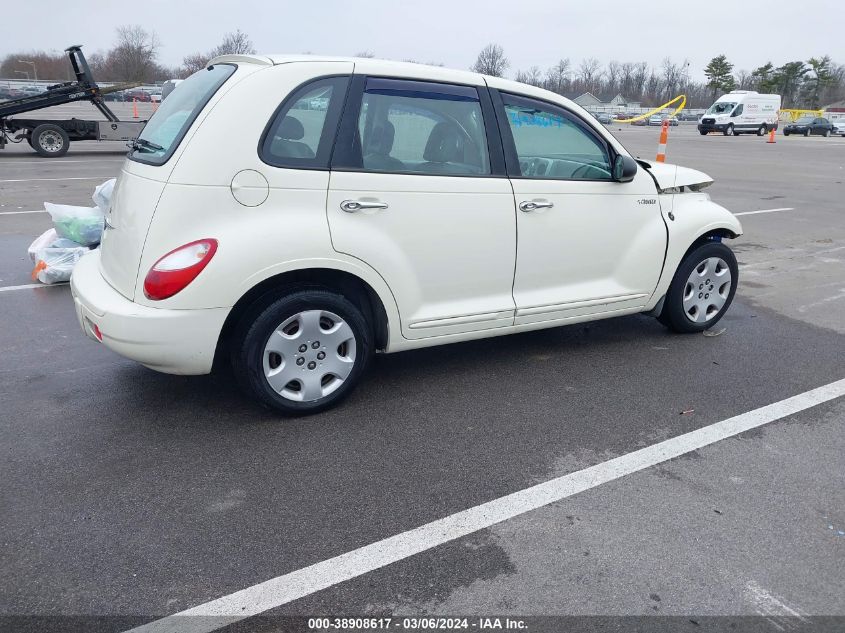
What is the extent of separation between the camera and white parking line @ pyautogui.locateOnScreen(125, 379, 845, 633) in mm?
2381

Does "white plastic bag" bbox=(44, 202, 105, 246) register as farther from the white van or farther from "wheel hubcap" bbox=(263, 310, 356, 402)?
the white van

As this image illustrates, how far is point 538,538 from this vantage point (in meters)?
2.81

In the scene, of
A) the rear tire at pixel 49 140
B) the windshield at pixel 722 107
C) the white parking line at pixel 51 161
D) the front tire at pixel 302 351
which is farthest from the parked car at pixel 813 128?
the front tire at pixel 302 351

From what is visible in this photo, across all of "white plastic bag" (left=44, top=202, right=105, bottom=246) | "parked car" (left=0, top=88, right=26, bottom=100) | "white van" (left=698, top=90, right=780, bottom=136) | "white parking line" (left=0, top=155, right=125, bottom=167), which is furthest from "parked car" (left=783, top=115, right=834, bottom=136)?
"white plastic bag" (left=44, top=202, right=105, bottom=246)

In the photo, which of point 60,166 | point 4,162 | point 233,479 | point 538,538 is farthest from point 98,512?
point 4,162

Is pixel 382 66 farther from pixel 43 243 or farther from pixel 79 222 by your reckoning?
pixel 43 243

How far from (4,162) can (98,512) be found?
662 inches

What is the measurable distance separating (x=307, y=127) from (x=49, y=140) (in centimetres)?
1712

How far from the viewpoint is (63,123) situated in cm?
1788

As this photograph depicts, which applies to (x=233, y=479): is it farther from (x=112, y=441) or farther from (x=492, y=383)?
(x=492, y=383)

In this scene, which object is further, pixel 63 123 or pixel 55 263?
pixel 63 123

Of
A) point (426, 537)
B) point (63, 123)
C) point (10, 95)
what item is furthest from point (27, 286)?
point (10, 95)

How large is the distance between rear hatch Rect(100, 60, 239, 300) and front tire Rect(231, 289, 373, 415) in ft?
2.15

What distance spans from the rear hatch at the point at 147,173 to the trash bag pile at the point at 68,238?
262cm
